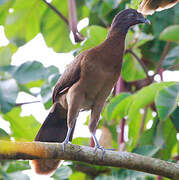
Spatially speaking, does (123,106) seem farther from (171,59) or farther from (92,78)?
(171,59)

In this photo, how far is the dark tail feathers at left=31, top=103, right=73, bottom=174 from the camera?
10.3 ft

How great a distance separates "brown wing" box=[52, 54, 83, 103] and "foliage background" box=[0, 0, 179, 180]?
0.46 feet

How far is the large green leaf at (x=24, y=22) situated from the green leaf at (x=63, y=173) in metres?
1.51

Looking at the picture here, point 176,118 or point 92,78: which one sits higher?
point 92,78

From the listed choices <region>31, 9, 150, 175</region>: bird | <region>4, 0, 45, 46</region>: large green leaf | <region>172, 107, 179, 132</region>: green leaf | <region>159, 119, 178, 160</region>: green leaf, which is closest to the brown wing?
<region>31, 9, 150, 175</region>: bird

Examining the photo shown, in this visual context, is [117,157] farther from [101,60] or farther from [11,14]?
[11,14]

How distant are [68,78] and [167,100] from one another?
0.74 meters

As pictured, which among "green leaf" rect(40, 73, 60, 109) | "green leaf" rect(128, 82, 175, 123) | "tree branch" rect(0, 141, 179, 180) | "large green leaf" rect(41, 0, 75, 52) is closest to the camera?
"tree branch" rect(0, 141, 179, 180)

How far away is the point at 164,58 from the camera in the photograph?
3898 mm

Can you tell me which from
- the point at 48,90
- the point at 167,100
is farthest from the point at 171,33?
the point at 48,90

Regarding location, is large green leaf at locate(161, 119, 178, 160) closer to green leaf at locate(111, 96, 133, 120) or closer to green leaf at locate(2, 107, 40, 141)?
green leaf at locate(111, 96, 133, 120)

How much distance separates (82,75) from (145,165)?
94cm

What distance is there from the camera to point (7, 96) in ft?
10.4

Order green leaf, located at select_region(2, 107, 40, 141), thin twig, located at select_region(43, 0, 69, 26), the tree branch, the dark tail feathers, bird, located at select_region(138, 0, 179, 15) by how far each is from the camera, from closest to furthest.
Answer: bird, located at select_region(138, 0, 179, 15) → the tree branch → the dark tail feathers → green leaf, located at select_region(2, 107, 40, 141) → thin twig, located at select_region(43, 0, 69, 26)
